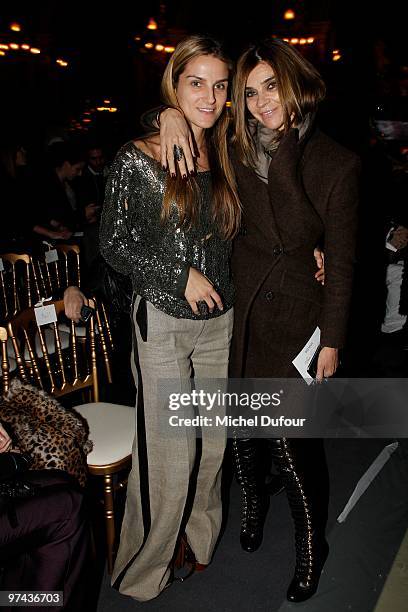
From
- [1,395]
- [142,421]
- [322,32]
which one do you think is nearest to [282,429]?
[142,421]

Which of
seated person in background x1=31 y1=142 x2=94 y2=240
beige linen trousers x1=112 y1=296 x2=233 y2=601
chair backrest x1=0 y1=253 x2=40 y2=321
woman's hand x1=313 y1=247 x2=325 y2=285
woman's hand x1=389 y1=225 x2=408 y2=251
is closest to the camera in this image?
beige linen trousers x1=112 y1=296 x2=233 y2=601

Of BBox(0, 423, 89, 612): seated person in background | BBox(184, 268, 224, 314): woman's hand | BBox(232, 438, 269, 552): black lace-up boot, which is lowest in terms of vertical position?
BBox(232, 438, 269, 552): black lace-up boot

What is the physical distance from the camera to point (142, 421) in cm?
154

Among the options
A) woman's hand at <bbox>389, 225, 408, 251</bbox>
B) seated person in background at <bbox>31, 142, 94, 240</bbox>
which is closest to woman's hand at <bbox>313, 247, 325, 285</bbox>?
woman's hand at <bbox>389, 225, 408, 251</bbox>

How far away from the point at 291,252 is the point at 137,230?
17.3 inches

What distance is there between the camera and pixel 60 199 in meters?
4.97

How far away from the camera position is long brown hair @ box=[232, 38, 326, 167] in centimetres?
140

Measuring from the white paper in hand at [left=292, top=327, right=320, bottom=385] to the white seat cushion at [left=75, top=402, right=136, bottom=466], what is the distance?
1.87 feet

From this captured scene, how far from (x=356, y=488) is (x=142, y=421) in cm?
111

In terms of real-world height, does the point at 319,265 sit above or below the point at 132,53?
below

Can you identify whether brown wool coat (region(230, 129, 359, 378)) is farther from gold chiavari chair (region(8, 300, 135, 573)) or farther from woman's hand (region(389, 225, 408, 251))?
woman's hand (region(389, 225, 408, 251))

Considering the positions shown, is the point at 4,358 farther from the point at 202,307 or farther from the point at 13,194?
the point at 13,194

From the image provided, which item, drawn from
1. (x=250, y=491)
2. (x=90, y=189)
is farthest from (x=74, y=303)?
(x=90, y=189)

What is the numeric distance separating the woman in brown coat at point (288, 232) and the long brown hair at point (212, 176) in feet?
0.14
